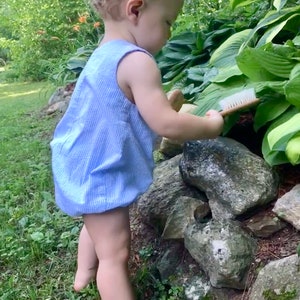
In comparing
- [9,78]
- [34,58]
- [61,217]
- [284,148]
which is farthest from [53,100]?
[9,78]

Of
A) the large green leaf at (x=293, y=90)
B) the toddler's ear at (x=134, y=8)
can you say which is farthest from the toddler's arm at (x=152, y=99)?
the large green leaf at (x=293, y=90)

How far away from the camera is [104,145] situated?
1579mm

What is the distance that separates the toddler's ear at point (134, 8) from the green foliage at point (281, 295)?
87 centimetres

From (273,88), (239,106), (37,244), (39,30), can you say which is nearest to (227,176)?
(239,106)

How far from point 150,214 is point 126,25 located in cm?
73

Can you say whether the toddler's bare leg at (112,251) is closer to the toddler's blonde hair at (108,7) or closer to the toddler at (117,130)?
the toddler at (117,130)

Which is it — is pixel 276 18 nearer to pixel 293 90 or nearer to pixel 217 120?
pixel 293 90

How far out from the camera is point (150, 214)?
6.55ft

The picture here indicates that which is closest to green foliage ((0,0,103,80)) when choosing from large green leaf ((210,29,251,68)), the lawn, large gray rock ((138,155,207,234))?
the lawn

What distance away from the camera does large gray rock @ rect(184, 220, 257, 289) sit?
5.24 ft

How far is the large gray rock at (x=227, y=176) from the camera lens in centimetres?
175

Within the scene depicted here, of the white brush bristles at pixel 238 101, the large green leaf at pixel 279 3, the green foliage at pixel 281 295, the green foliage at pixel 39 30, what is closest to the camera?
the green foliage at pixel 281 295

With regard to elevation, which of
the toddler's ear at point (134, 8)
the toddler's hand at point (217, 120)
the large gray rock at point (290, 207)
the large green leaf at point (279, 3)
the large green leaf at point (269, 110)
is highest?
the toddler's ear at point (134, 8)

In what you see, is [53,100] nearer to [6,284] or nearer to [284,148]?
[6,284]
